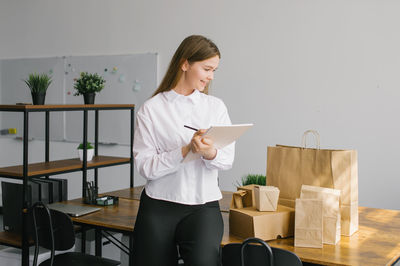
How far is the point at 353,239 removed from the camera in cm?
197

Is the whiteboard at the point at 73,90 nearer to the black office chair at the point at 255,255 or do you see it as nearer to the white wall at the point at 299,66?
the white wall at the point at 299,66

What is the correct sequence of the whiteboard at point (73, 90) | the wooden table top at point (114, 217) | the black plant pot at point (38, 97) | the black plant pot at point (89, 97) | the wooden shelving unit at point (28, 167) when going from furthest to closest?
the whiteboard at point (73, 90) < the black plant pot at point (89, 97) < the black plant pot at point (38, 97) < the wooden shelving unit at point (28, 167) < the wooden table top at point (114, 217)

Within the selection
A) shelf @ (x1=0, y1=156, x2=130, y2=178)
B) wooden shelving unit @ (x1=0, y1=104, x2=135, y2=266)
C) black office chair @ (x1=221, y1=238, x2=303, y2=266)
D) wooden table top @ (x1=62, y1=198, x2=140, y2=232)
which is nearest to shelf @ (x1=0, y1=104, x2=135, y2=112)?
wooden shelving unit @ (x1=0, y1=104, x2=135, y2=266)

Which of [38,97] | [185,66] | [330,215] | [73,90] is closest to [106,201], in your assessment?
[38,97]

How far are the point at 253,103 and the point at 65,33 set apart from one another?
2.36 m

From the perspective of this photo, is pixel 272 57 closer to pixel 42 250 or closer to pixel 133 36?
pixel 133 36

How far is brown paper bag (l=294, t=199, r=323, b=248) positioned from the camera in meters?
1.85

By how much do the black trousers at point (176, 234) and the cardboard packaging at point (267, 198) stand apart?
332 mm

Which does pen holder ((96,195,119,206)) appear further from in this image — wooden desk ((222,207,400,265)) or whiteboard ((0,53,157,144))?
whiteboard ((0,53,157,144))

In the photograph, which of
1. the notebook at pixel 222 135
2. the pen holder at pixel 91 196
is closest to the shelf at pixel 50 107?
the pen holder at pixel 91 196

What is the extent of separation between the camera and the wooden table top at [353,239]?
1729 mm

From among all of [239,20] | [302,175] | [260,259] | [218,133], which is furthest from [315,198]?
[239,20]

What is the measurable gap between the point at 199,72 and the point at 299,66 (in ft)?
7.56

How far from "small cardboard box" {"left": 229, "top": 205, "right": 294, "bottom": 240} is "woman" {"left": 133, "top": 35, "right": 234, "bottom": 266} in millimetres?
233
